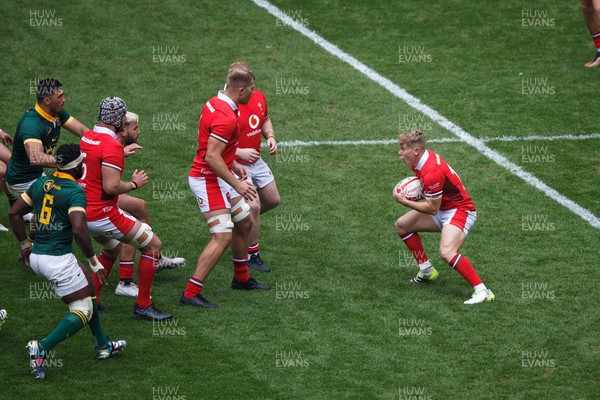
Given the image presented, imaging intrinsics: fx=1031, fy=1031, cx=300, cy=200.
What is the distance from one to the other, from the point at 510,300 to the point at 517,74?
23.7 ft

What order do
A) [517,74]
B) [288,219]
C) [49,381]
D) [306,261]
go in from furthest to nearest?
1. [517,74]
2. [288,219]
3. [306,261]
4. [49,381]

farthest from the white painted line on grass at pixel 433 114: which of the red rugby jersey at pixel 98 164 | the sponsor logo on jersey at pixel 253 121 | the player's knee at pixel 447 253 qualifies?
the red rugby jersey at pixel 98 164

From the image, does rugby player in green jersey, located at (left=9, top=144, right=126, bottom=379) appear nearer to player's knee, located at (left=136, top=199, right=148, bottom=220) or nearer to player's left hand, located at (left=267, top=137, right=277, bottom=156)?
player's knee, located at (left=136, top=199, right=148, bottom=220)

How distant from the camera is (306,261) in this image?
39.5 ft

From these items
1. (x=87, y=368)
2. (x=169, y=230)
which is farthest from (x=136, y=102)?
(x=87, y=368)

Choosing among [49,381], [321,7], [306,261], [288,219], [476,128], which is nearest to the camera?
[49,381]

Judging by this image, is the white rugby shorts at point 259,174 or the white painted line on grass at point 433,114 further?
the white painted line on grass at point 433,114

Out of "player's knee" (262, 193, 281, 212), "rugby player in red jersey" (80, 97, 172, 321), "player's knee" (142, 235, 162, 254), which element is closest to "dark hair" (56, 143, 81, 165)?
"rugby player in red jersey" (80, 97, 172, 321)

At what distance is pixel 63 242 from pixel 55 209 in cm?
31

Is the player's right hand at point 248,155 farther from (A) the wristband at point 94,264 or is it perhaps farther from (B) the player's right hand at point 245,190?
(A) the wristband at point 94,264

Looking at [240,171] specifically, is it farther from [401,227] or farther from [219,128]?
[401,227]

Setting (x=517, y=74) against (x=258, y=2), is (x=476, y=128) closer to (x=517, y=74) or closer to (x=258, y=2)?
(x=517, y=74)

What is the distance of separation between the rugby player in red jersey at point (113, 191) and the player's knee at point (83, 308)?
1.16 metres

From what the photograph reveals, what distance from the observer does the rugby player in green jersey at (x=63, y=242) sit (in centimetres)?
902
